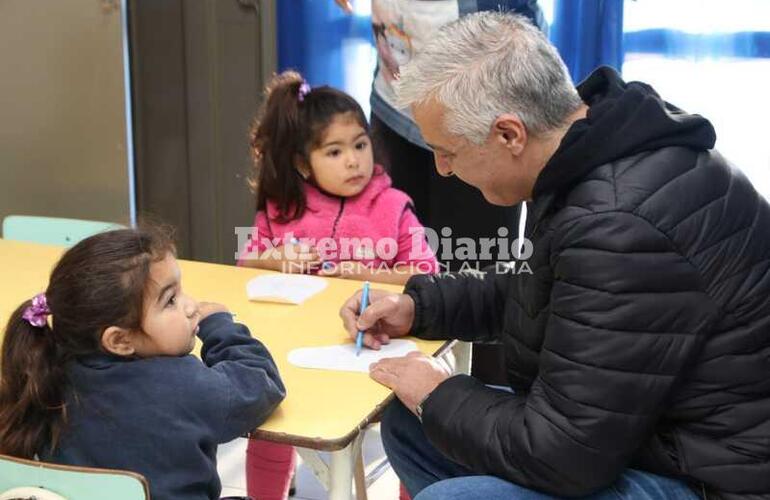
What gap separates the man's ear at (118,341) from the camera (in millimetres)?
1355

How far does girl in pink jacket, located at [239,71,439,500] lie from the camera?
232 centimetres

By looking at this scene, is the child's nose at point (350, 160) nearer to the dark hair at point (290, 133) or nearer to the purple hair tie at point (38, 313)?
the dark hair at point (290, 133)

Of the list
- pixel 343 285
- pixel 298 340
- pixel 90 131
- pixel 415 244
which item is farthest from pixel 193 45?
pixel 298 340

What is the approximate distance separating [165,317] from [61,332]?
149 millimetres

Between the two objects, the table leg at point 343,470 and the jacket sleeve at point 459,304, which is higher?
the jacket sleeve at point 459,304

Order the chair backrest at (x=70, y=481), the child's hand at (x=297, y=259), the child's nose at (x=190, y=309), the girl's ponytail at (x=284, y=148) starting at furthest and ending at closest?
1. the girl's ponytail at (x=284, y=148)
2. the child's hand at (x=297, y=259)
3. the child's nose at (x=190, y=309)
4. the chair backrest at (x=70, y=481)

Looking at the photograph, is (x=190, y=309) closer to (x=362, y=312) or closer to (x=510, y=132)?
(x=362, y=312)

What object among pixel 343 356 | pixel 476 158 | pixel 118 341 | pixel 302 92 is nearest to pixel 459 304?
pixel 343 356

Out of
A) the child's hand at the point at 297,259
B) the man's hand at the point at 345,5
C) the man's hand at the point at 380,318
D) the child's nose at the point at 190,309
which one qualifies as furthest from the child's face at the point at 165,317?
the man's hand at the point at 345,5

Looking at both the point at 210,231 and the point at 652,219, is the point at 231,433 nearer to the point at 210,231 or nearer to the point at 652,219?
the point at 652,219

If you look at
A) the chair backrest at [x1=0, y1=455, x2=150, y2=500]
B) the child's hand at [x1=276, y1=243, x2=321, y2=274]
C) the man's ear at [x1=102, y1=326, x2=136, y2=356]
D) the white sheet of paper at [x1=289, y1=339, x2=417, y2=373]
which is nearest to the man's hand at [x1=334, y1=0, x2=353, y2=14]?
the child's hand at [x1=276, y1=243, x2=321, y2=274]

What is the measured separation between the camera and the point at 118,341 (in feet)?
4.50

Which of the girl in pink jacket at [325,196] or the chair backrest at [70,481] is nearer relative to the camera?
the chair backrest at [70,481]

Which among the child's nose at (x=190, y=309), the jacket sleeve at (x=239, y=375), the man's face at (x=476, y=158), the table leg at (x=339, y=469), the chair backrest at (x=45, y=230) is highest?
the man's face at (x=476, y=158)
